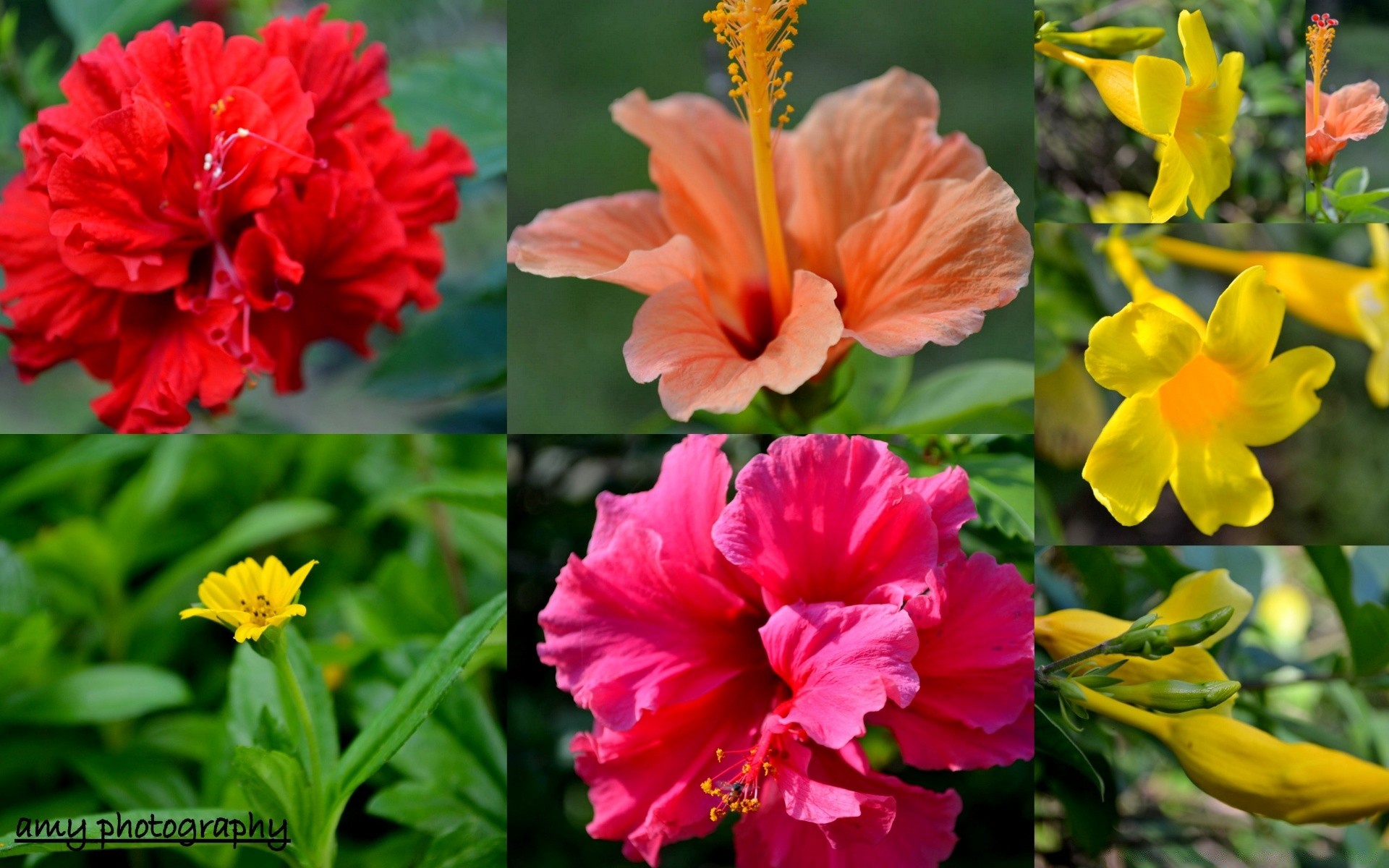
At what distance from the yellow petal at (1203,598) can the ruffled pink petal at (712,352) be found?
0.30m

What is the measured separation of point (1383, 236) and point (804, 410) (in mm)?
446

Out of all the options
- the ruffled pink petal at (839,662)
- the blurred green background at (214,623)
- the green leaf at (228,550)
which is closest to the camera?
the ruffled pink petal at (839,662)

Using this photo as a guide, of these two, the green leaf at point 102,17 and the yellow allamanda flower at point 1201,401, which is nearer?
the yellow allamanda flower at point 1201,401

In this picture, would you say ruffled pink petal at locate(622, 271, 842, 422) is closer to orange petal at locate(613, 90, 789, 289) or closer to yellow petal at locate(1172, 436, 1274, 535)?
orange petal at locate(613, 90, 789, 289)

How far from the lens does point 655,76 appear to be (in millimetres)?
776

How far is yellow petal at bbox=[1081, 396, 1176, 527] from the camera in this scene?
63cm

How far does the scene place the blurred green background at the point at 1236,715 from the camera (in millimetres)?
725

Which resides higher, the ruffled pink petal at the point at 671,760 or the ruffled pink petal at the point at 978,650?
the ruffled pink petal at the point at 978,650

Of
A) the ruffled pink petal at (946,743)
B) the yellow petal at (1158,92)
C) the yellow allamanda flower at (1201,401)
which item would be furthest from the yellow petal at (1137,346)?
the ruffled pink petal at (946,743)

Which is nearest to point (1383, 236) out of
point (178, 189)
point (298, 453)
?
point (178, 189)

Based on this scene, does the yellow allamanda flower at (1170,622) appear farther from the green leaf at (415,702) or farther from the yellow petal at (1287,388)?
the green leaf at (415,702)

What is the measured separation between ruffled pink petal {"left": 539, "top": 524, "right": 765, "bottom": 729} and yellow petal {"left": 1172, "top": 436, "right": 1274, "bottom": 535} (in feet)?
0.91

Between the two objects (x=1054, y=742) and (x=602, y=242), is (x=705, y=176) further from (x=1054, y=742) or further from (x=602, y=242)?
(x=1054, y=742)

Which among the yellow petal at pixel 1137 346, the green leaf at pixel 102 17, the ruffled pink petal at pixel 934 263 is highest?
the green leaf at pixel 102 17
